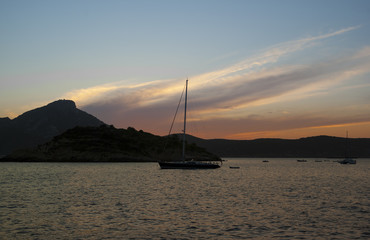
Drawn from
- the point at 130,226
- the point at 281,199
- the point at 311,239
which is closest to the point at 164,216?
the point at 130,226

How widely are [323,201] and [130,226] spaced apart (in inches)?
1087

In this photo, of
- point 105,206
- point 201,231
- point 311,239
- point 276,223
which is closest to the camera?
point 311,239

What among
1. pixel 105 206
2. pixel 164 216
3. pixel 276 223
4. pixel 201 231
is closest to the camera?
pixel 201 231

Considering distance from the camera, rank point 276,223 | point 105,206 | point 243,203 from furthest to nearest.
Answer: point 243,203 → point 105,206 → point 276,223

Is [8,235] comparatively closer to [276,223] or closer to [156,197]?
[276,223]

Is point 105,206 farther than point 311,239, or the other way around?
point 105,206

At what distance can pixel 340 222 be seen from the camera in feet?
102

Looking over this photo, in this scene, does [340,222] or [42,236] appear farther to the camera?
[340,222]

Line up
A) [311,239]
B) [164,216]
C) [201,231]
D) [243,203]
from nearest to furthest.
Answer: [311,239]
[201,231]
[164,216]
[243,203]

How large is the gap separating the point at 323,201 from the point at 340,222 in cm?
1547

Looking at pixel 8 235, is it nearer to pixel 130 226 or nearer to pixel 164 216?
pixel 130 226

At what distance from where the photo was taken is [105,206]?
39.7m

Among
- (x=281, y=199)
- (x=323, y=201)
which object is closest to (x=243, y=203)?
(x=281, y=199)

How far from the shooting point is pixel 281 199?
47.5 metres
